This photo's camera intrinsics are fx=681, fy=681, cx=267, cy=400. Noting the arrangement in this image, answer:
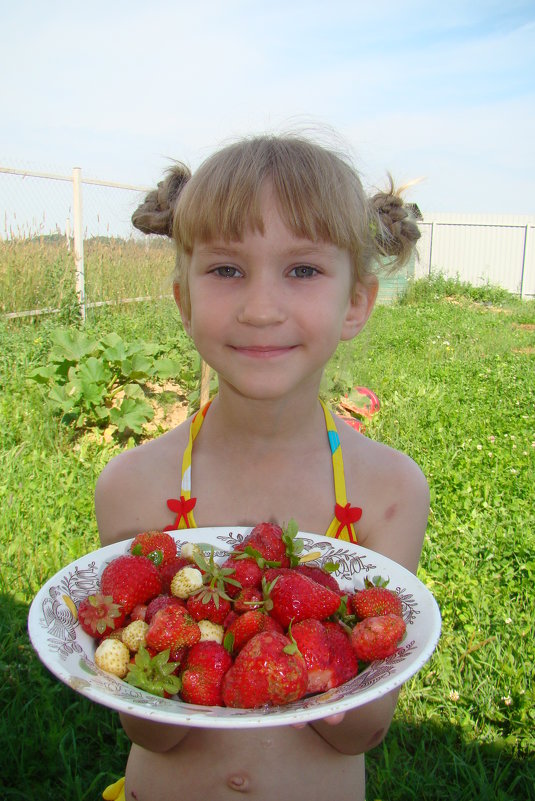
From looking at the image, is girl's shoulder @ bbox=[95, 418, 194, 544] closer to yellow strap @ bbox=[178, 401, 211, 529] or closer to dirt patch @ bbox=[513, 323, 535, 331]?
yellow strap @ bbox=[178, 401, 211, 529]

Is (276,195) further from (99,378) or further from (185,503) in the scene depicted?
(99,378)

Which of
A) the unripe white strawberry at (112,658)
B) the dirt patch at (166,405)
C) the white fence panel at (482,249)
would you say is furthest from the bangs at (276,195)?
the white fence panel at (482,249)

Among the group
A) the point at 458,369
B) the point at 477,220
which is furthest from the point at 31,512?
the point at 477,220

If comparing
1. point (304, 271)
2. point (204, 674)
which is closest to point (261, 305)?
point (304, 271)

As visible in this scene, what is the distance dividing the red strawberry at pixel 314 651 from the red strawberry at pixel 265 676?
3 centimetres

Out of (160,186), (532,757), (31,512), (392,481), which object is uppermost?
(160,186)

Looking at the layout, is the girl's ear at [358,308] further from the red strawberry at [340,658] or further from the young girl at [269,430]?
the red strawberry at [340,658]

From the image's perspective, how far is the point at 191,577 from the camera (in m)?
1.36

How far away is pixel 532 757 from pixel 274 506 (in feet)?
4.29

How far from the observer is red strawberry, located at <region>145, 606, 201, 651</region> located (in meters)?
1.25

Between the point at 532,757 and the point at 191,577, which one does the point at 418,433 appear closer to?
the point at 532,757

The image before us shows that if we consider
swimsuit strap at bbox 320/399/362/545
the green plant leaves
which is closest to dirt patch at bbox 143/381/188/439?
the green plant leaves

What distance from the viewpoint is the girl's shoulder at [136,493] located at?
1.81 metres

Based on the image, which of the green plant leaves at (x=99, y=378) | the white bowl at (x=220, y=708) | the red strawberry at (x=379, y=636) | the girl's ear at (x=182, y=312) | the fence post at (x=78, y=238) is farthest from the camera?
the fence post at (x=78, y=238)
